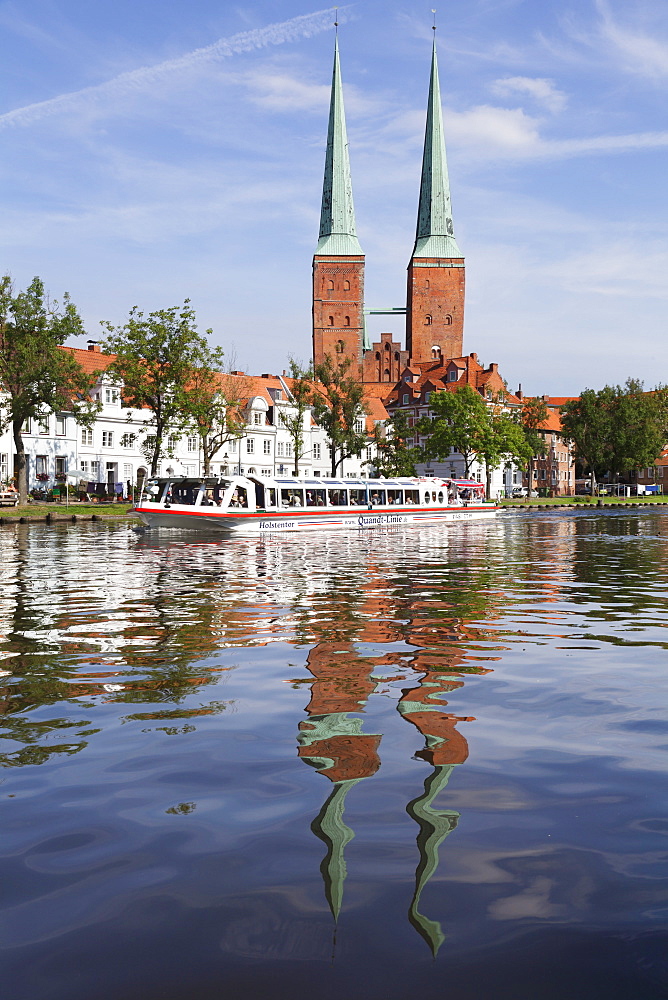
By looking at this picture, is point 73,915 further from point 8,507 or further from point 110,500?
point 110,500

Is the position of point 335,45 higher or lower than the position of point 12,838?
higher

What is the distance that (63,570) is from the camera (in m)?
25.2

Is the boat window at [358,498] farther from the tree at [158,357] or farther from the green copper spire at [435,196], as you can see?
the green copper spire at [435,196]

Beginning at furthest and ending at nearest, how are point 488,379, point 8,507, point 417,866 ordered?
point 488,379 < point 8,507 < point 417,866

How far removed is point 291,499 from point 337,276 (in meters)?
94.0

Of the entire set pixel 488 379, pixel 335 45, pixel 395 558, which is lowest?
pixel 395 558

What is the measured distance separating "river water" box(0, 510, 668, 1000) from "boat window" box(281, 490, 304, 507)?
39.8 meters

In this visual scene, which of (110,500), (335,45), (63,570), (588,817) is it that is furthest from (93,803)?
(335,45)

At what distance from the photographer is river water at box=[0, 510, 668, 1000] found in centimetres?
392

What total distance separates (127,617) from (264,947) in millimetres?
11998

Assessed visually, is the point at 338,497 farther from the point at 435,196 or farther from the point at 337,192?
the point at 435,196

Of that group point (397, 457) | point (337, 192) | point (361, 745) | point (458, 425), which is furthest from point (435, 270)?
point (361, 745)

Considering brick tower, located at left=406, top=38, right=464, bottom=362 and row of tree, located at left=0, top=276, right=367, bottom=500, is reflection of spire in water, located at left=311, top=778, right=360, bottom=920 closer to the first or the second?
row of tree, located at left=0, top=276, right=367, bottom=500

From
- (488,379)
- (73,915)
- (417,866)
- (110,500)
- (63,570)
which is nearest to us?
(73,915)
